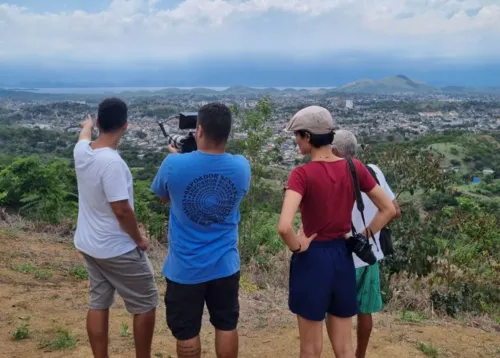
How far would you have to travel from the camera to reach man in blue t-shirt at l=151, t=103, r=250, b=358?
237 cm

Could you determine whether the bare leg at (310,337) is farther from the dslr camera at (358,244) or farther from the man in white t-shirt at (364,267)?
the man in white t-shirt at (364,267)

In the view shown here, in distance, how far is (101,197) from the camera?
251cm

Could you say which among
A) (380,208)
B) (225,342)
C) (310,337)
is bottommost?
(225,342)

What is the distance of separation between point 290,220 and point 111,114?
1.06 meters

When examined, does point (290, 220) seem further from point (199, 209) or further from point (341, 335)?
point (341, 335)

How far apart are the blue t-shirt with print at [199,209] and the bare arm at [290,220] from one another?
0.34 m

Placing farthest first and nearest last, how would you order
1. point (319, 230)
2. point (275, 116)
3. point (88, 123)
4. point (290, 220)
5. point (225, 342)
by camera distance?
point (275, 116) < point (88, 123) < point (225, 342) < point (319, 230) < point (290, 220)

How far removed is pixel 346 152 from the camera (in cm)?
267

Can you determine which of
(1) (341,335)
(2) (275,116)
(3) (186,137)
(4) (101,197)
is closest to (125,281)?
(4) (101,197)

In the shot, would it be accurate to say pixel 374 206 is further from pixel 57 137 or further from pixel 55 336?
pixel 57 137

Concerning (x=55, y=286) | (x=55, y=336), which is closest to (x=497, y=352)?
(x=55, y=336)

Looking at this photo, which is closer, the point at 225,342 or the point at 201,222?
the point at 201,222

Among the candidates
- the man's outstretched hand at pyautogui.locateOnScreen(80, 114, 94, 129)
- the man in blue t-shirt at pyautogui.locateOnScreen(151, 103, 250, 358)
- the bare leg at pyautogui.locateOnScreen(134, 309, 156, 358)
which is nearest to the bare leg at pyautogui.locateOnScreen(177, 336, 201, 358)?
the man in blue t-shirt at pyautogui.locateOnScreen(151, 103, 250, 358)

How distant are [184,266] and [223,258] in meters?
0.19
